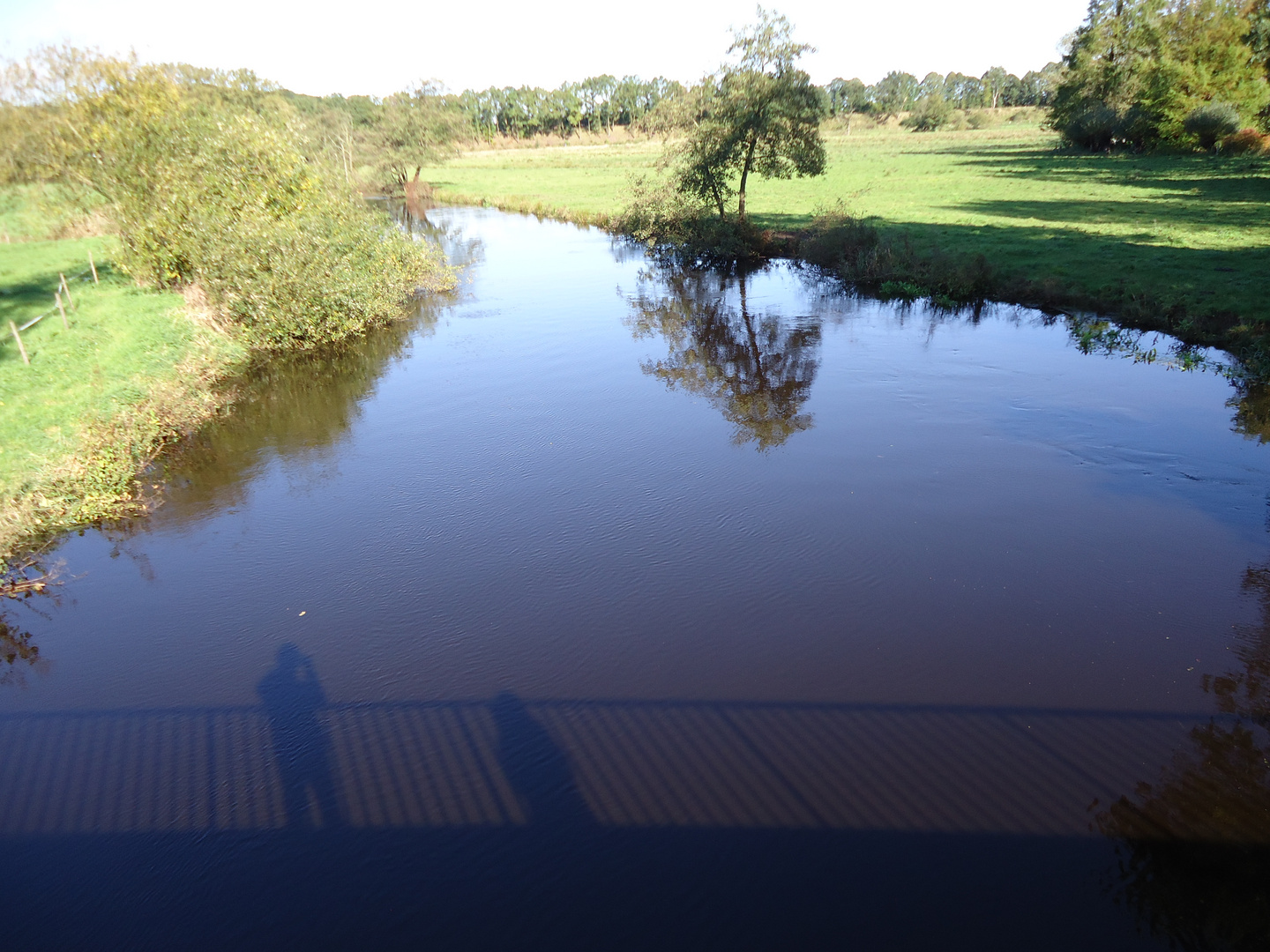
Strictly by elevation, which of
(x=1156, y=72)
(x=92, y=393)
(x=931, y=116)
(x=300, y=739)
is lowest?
(x=300, y=739)

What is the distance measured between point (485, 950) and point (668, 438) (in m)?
9.41

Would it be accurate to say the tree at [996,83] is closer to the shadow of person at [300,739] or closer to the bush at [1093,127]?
the bush at [1093,127]

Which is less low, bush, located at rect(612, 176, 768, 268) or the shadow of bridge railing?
bush, located at rect(612, 176, 768, 268)

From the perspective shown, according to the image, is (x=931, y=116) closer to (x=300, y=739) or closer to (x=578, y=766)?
(x=578, y=766)

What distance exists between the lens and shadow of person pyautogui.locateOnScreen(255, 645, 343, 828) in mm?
6512

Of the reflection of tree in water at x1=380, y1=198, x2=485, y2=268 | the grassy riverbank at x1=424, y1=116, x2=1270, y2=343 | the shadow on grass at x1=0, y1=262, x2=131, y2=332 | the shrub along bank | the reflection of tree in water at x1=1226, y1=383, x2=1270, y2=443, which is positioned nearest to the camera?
the reflection of tree in water at x1=1226, y1=383, x2=1270, y2=443

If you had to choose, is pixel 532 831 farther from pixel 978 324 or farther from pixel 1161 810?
pixel 978 324

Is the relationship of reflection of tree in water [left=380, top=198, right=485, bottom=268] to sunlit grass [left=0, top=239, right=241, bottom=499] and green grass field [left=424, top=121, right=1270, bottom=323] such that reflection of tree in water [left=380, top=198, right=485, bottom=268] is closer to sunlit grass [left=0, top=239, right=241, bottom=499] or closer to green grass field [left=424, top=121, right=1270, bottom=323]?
green grass field [left=424, top=121, right=1270, bottom=323]

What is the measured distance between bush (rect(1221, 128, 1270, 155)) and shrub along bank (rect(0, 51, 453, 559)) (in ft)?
135

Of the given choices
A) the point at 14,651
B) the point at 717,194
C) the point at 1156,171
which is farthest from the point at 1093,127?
the point at 14,651

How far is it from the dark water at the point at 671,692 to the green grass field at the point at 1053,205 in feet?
22.3

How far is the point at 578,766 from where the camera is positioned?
22.5 feet

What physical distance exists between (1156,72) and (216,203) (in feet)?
166

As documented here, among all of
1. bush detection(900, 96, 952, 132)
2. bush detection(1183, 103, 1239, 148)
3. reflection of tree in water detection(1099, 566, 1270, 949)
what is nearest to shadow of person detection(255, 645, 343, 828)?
reflection of tree in water detection(1099, 566, 1270, 949)
